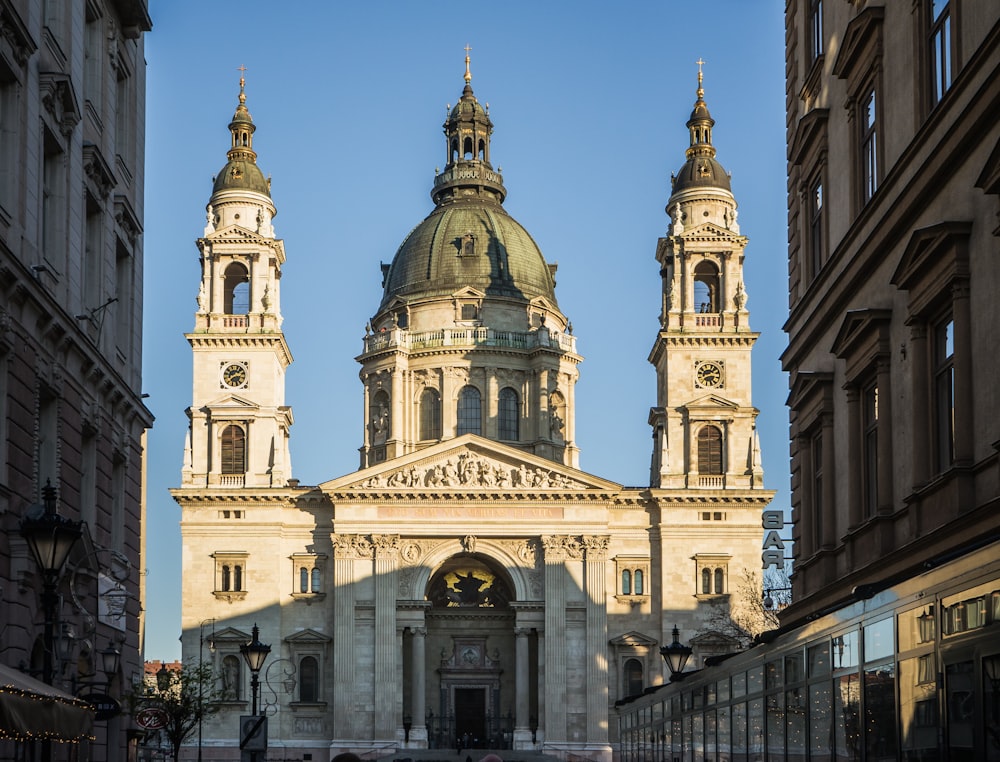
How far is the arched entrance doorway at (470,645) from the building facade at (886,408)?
5736 centimetres

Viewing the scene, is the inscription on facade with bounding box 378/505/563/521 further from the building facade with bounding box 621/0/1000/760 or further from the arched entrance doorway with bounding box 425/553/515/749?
the building facade with bounding box 621/0/1000/760

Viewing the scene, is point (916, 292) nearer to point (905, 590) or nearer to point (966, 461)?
point (966, 461)

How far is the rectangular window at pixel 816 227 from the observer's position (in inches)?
1125

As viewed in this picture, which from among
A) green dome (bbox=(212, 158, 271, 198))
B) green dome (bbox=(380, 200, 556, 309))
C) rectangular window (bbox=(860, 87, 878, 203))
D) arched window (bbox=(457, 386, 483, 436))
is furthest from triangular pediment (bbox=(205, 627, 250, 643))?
rectangular window (bbox=(860, 87, 878, 203))

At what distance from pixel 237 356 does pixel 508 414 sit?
17.6 metres

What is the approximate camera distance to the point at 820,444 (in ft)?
93.5

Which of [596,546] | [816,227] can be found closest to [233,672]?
[596,546]

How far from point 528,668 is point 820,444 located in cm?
5737

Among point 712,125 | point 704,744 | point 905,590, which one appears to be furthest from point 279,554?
point 905,590

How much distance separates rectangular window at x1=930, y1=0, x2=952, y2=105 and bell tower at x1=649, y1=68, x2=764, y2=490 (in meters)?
64.0

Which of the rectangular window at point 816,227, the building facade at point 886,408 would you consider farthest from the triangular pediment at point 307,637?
the rectangular window at point 816,227

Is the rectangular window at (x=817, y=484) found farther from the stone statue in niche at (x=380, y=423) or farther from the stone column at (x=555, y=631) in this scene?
the stone statue in niche at (x=380, y=423)

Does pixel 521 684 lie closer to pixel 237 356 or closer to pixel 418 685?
pixel 418 685

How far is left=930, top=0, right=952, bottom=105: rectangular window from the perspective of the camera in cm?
2023
